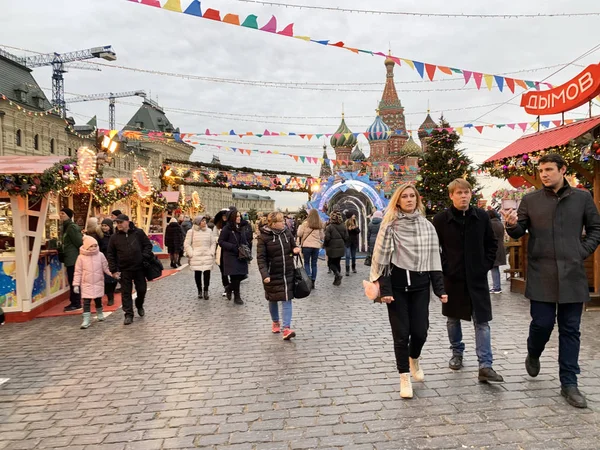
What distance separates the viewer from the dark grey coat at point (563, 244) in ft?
12.0

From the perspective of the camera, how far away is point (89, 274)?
23.4ft

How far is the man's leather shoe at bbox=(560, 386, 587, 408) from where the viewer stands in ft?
11.5

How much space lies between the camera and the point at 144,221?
19250 mm

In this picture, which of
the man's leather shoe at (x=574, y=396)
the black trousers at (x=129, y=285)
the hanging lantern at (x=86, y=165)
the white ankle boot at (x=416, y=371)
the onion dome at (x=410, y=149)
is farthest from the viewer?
the onion dome at (x=410, y=149)

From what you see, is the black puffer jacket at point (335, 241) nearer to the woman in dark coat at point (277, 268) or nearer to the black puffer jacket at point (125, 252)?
the black puffer jacket at point (125, 252)

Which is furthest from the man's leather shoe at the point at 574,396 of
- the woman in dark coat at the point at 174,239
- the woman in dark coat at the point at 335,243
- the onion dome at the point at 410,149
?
the onion dome at the point at 410,149

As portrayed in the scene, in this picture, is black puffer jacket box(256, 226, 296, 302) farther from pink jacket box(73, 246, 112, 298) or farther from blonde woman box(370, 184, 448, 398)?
pink jacket box(73, 246, 112, 298)

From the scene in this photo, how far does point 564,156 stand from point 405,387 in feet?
19.6

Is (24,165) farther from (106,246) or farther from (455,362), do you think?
(455,362)

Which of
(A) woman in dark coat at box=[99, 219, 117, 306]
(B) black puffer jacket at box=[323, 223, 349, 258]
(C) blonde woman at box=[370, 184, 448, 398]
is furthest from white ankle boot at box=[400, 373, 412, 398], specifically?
(B) black puffer jacket at box=[323, 223, 349, 258]

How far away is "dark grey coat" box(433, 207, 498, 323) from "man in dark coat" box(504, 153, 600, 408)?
324 millimetres

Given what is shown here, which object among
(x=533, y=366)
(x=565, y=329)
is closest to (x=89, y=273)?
(x=533, y=366)

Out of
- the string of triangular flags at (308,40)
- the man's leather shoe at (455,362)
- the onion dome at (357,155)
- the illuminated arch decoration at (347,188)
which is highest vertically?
the onion dome at (357,155)

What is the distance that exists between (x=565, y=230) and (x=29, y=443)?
438 cm
